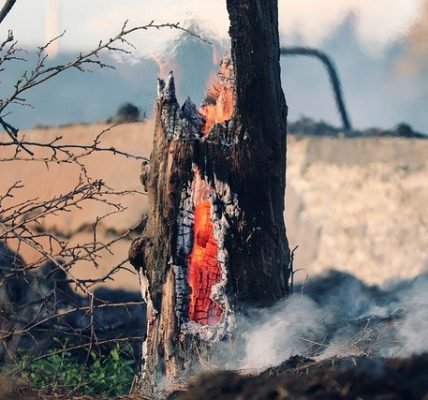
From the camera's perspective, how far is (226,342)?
596cm

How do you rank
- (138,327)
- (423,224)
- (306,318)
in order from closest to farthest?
(306,318) → (138,327) → (423,224)

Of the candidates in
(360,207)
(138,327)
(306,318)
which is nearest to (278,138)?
(306,318)

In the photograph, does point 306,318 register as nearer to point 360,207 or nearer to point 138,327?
point 138,327

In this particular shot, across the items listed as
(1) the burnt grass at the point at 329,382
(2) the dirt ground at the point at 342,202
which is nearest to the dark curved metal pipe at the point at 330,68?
(2) the dirt ground at the point at 342,202

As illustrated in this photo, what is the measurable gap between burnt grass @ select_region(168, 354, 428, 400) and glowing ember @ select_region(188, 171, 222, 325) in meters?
1.48

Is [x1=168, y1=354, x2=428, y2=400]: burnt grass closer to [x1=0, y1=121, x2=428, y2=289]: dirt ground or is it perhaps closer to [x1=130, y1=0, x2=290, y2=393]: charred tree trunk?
[x1=130, y1=0, x2=290, y2=393]: charred tree trunk

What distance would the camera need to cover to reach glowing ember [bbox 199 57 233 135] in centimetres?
622

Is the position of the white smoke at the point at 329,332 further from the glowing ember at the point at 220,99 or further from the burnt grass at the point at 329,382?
the glowing ember at the point at 220,99

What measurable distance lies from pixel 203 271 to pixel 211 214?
393 millimetres

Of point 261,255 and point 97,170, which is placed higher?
point 97,170

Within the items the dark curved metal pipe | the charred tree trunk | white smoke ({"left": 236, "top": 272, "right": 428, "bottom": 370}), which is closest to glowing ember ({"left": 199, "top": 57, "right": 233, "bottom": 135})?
the charred tree trunk

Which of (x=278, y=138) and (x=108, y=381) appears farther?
(x=108, y=381)

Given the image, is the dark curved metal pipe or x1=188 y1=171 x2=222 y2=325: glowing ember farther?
the dark curved metal pipe

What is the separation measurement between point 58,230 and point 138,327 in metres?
4.94
